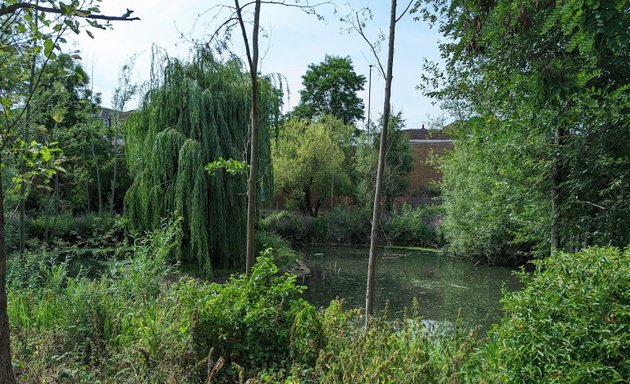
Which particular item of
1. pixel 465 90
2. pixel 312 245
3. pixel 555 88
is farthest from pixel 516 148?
pixel 312 245

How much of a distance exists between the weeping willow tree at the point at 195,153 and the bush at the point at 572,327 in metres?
8.42

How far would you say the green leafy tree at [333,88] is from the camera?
35219 millimetres

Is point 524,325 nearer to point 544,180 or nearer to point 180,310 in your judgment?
point 180,310

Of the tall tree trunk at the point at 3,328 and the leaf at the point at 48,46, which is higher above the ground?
the leaf at the point at 48,46

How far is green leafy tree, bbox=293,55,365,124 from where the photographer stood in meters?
35.2

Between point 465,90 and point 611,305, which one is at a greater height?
point 465,90

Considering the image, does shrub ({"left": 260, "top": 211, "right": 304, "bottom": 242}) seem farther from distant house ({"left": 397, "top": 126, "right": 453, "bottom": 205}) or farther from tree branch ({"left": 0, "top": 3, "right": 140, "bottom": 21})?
tree branch ({"left": 0, "top": 3, "right": 140, "bottom": 21})

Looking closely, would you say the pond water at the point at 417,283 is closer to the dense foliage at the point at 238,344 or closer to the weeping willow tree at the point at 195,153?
the weeping willow tree at the point at 195,153

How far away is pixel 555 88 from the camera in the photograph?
365 cm

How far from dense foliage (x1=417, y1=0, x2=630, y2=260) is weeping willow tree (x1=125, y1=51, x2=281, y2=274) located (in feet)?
19.5

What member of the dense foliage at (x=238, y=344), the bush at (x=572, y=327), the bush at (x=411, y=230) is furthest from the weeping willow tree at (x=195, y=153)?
the bush at (x=411, y=230)

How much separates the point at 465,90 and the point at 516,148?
928 mm

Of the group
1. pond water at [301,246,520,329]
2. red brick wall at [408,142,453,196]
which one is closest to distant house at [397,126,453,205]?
red brick wall at [408,142,453,196]

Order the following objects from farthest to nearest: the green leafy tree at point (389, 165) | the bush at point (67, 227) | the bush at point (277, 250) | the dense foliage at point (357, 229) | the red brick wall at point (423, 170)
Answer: the red brick wall at point (423, 170) < the green leafy tree at point (389, 165) < the dense foliage at point (357, 229) < the bush at point (67, 227) < the bush at point (277, 250)
